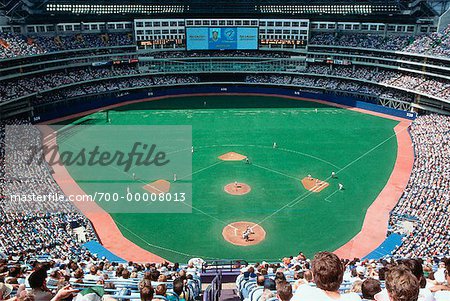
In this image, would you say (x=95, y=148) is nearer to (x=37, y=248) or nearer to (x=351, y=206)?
(x=37, y=248)

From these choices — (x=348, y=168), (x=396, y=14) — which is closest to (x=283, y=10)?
(x=396, y=14)

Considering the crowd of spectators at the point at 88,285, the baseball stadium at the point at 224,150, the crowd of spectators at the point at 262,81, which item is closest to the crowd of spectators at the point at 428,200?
the baseball stadium at the point at 224,150

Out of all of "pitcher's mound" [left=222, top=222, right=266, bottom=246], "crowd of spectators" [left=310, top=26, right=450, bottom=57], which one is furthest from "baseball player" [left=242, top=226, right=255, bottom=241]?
"crowd of spectators" [left=310, top=26, right=450, bottom=57]

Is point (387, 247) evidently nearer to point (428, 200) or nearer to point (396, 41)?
point (428, 200)

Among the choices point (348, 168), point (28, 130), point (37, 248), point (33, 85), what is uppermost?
point (33, 85)

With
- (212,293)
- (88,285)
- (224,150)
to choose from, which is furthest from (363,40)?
(88,285)

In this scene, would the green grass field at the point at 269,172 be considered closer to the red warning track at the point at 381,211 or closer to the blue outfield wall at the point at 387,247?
the red warning track at the point at 381,211
